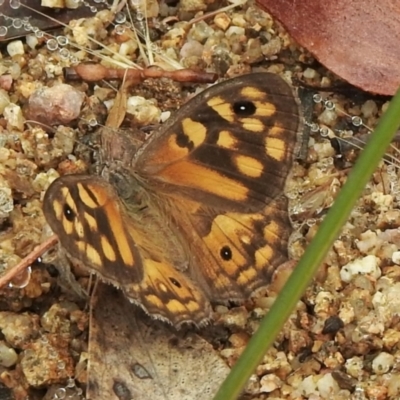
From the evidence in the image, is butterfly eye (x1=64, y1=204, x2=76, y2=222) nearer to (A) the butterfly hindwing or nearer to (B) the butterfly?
(B) the butterfly

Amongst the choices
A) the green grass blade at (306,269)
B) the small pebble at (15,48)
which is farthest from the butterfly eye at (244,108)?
the small pebble at (15,48)

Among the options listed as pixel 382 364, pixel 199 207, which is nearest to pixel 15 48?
pixel 199 207

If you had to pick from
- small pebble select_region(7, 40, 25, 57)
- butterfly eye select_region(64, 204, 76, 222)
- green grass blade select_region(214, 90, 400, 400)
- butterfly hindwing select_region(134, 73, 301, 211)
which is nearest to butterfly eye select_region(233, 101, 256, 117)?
butterfly hindwing select_region(134, 73, 301, 211)

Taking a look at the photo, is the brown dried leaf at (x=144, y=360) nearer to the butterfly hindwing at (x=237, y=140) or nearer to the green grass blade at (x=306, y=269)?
the butterfly hindwing at (x=237, y=140)

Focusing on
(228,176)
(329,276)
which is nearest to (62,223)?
(228,176)

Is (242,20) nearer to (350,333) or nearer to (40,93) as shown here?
(40,93)

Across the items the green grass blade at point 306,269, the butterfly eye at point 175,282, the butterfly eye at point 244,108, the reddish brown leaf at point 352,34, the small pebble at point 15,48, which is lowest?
the butterfly eye at point 175,282
